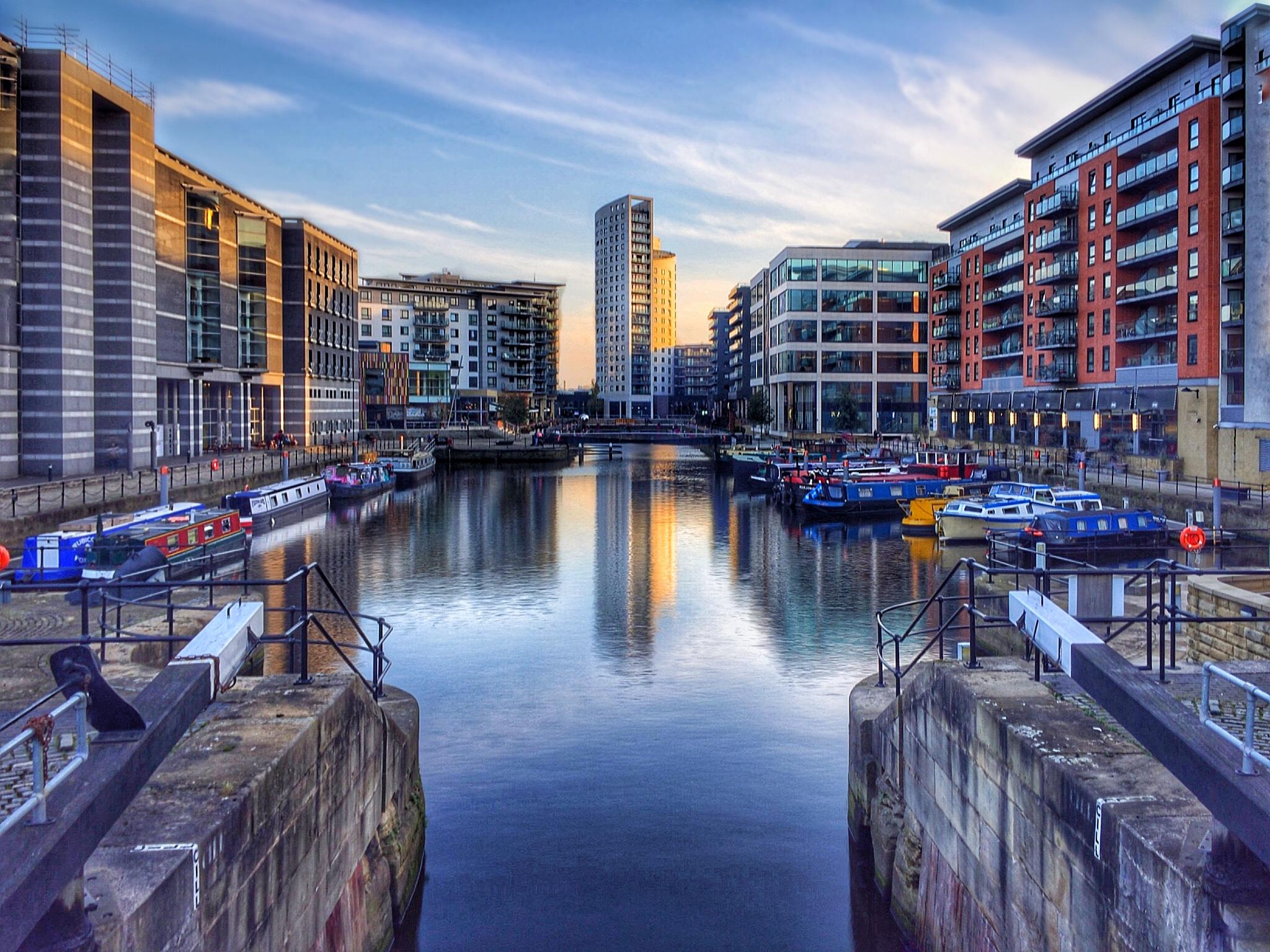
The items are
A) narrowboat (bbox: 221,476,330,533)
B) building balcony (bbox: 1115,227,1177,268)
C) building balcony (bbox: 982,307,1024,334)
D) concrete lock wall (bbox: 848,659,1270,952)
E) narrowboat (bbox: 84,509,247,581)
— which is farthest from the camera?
building balcony (bbox: 982,307,1024,334)

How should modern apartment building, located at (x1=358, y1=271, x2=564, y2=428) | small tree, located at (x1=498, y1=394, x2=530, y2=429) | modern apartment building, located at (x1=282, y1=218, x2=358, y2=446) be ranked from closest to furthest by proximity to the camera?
1. modern apartment building, located at (x1=282, y1=218, x2=358, y2=446)
2. small tree, located at (x1=498, y1=394, x2=530, y2=429)
3. modern apartment building, located at (x1=358, y1=271, x2=564, y2=428)

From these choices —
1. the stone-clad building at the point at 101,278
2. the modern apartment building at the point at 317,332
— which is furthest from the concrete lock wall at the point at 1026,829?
the modern apartment building at the point at 317,332

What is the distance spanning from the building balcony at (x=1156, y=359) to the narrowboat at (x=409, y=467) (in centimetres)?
5168

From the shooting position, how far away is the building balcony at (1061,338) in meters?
68.5

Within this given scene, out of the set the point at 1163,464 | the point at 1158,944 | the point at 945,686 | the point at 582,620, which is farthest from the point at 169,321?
the point at 1158,944

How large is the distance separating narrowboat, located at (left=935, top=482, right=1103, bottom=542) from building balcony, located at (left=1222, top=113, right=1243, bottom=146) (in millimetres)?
18438

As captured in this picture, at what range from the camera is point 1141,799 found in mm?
7922

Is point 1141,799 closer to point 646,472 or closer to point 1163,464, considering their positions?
point 1163,464

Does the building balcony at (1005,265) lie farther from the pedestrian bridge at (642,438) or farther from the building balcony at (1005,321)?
the pedestrian bridge at (642,438)

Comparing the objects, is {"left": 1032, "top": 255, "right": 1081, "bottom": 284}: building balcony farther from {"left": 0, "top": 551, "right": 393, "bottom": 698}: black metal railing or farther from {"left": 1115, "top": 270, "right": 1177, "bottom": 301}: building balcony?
{"left": 0, "top": 551, "right": 393, "bottom": 698}: black metal railing

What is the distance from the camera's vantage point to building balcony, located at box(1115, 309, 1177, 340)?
56469mm

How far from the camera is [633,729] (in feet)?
67.9

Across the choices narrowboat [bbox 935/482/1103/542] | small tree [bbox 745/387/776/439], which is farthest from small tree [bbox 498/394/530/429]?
narrowboat [bbox 935/482/1103/542]

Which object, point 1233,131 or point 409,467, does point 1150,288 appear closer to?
point 1233,131
